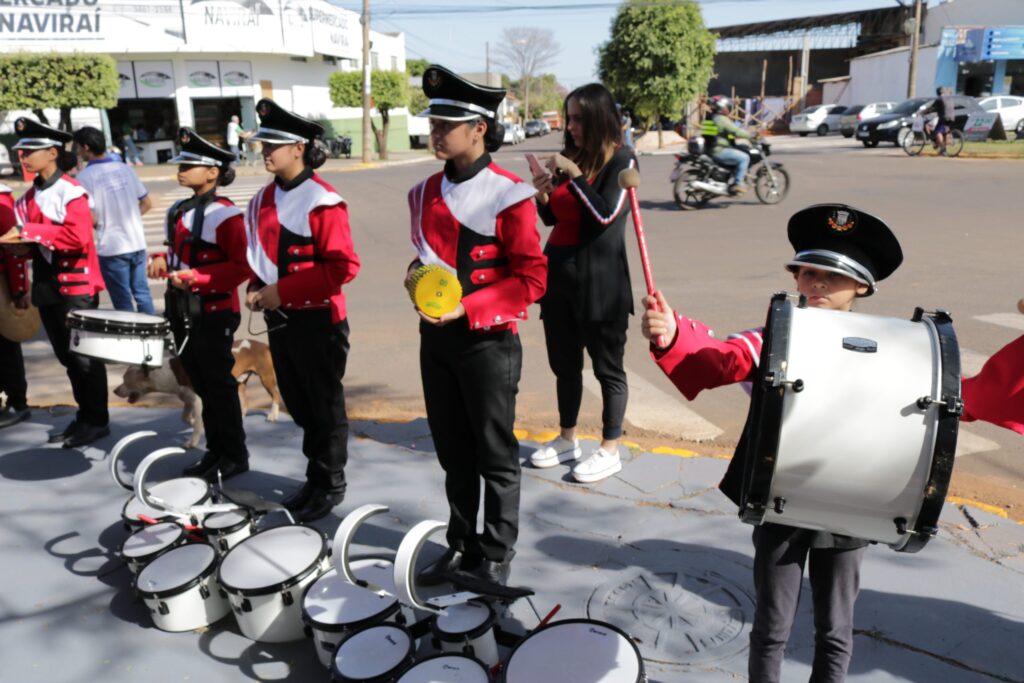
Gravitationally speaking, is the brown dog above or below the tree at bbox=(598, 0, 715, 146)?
below

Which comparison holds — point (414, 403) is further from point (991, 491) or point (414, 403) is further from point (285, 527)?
point (991, 491)

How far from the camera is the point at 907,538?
2010 mm

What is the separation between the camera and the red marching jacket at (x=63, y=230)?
15.0 feet

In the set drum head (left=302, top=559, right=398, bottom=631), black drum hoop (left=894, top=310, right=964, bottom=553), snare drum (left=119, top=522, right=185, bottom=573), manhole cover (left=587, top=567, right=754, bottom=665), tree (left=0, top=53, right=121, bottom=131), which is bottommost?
manhole cover (left=587, top=567, right=754, bottom=665)

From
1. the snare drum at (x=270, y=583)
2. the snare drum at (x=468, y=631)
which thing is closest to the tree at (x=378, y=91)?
the snare drum at (x=270, y=583)

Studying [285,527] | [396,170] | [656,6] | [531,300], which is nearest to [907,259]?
[531,300]

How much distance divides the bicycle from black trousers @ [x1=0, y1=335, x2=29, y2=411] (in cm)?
2377

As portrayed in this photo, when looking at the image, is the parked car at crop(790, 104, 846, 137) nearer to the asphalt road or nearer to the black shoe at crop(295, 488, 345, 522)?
the asphalt road

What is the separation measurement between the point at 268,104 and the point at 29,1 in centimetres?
3194

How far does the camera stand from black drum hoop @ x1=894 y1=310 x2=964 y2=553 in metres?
1.85

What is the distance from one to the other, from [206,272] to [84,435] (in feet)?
5.47

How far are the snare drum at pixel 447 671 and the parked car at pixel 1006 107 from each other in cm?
3096

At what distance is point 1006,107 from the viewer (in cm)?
2741

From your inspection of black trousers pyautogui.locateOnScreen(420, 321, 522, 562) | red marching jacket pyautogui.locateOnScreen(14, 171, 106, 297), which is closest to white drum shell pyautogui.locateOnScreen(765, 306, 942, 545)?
black trousers pyautogui.locateOnScreen(420, 321, 522, 562)
